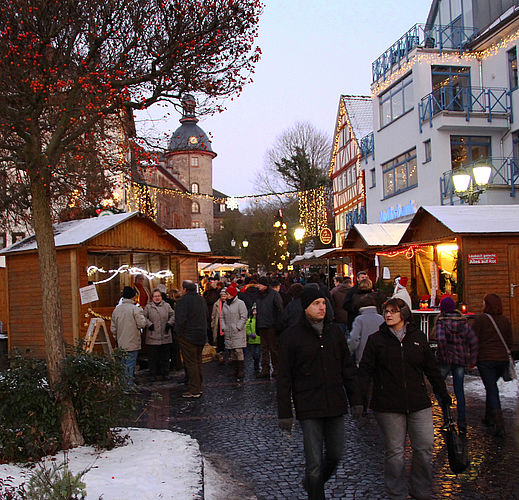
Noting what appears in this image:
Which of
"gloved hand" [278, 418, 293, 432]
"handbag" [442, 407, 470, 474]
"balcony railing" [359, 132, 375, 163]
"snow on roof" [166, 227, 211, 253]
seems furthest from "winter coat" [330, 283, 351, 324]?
"balcony railing" [359, 132, 375, 163]

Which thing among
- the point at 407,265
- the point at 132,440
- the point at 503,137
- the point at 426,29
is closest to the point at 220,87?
the point at 132,440

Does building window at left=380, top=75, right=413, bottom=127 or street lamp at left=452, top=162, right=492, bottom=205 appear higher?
building window at left=380, top=75, right=413, bottom=127

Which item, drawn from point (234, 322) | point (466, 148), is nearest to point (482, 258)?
point (234, 322)

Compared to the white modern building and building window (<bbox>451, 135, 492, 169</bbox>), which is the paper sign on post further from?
building window (<bbox>451, 135, 492, 169</bbox>)

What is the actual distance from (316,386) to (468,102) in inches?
894

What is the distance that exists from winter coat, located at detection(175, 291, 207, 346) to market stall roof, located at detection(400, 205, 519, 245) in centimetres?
612

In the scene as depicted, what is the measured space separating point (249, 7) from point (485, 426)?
6.09 metres

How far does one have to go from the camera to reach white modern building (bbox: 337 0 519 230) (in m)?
24.2

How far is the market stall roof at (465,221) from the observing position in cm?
1343

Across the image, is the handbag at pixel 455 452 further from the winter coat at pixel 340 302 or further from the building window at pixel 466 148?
the building window at pixel 466 148

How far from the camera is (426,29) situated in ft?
92.5

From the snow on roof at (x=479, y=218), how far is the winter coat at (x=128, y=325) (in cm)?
691

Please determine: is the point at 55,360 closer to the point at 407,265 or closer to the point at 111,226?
the point at 111,226

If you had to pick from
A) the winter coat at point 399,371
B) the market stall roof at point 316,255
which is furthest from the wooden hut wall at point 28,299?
the market stall roof at point 316,255
